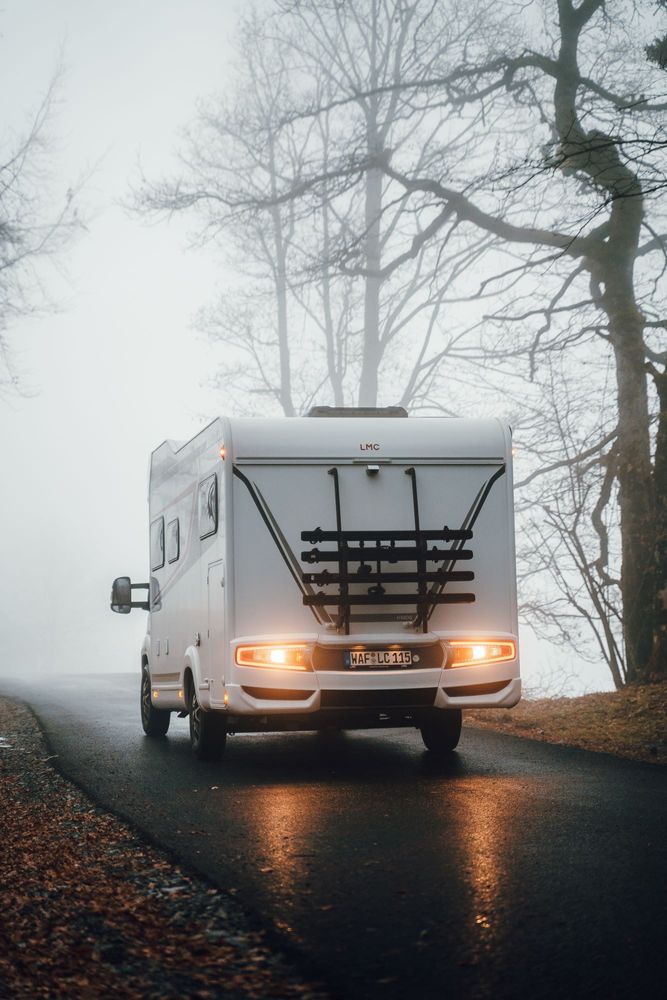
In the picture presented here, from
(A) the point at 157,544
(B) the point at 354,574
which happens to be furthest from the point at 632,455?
(B) the point at 354,574

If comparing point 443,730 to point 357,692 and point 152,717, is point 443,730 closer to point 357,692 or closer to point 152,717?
point 357,692

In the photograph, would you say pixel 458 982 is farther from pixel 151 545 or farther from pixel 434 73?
pixel 434 73

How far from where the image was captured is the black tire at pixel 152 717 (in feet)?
44.4

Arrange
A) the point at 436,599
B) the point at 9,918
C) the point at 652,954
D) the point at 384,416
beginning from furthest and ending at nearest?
the point at 384,416 < the point at 436,599 < the point at 9,918 < the point at 652,954

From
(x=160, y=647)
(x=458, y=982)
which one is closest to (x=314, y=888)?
(x=458, y=982)

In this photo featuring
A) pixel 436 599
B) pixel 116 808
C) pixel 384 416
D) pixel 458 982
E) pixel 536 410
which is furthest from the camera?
pixel 536 410

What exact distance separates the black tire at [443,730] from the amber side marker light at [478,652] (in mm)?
747

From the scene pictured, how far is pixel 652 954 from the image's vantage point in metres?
4.30

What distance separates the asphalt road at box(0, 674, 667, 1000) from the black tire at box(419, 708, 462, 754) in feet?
0.66

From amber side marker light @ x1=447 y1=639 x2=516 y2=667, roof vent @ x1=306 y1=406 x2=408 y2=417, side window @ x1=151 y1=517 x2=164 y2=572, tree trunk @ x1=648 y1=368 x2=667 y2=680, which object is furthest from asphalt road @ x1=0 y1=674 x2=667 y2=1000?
tree trunk @ x1=648 y1=368 x2=667 y2=680

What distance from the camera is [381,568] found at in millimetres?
9883

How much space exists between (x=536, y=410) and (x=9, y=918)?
49.9ft

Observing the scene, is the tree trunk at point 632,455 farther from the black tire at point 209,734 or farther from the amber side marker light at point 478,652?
the black tire at point 209,734

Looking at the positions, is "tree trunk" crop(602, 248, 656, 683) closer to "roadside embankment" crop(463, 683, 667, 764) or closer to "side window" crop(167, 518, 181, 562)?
"roadside embankment" crop(463, 683, 667, 764)
